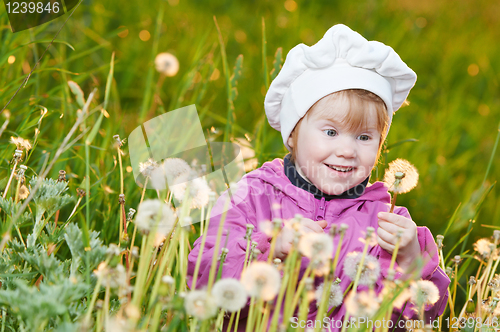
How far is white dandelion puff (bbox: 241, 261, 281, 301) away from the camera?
0.86 metres

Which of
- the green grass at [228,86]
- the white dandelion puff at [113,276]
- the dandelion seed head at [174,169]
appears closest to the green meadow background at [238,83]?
the green grass at [228,86]

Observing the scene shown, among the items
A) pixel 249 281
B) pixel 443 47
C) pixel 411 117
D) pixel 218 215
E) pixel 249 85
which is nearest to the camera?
pixel 249 281

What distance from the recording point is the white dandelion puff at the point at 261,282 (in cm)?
86

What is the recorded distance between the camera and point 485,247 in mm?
1539

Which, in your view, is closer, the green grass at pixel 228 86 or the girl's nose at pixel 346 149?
the girl's nose at pixel 346 149

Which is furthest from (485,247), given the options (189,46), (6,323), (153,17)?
(153,17)

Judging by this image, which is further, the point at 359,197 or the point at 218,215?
the point at 359,197

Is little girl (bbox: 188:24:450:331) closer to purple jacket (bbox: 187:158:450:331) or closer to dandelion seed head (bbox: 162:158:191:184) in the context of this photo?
purple jacket (bbox: 187:158:450:331)

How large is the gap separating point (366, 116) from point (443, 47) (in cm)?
349

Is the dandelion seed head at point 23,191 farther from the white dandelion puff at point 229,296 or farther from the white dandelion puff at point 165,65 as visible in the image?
the white dandelion puff at point 165,65

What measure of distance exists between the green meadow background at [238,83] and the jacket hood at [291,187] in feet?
0.84

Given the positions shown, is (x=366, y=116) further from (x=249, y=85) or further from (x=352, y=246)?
(x=249, y=85)

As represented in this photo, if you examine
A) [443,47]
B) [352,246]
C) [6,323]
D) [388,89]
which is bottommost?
[6,323]

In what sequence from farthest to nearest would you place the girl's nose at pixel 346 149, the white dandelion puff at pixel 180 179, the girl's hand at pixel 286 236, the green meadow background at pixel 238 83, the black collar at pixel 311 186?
1. the green meadow background at pixel 238 83
2. the black collar at pixel 311 186
3. the girl's nose at pixel 346 149
4. the girl's hand at pixel 286 236
5. the white dandelion puff at pixel 180 179
